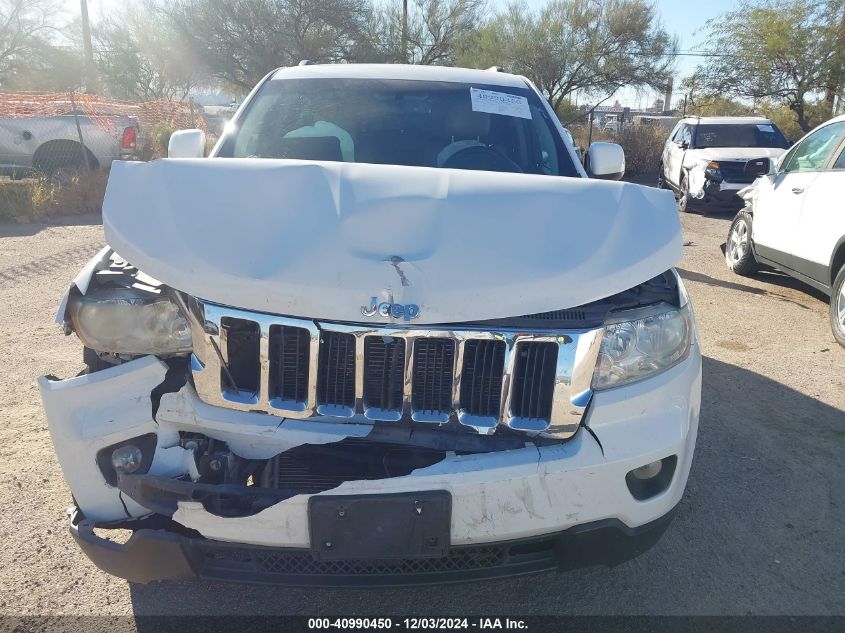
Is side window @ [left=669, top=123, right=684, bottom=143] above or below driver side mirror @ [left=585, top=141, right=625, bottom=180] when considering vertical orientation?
below

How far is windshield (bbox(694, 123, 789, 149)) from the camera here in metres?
13.0

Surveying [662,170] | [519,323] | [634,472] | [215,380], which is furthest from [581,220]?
[662,170]

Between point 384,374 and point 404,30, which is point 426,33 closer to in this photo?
point 404,30

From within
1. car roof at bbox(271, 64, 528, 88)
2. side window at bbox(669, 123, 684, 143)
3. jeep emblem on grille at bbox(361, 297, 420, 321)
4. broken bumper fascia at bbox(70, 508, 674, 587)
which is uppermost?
car roof at bbox(271, 64, 528, 88)

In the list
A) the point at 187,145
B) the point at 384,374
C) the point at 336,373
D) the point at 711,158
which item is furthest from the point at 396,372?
the point at 711,158

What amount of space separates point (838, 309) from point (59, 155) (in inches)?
479

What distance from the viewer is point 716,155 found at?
40.1ft

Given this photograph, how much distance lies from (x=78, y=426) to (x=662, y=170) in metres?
14.7

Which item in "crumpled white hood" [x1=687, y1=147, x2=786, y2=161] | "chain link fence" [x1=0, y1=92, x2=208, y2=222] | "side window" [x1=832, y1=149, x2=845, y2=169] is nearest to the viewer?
"side window" [x1=832, y1=149, x2=845, y2=169]

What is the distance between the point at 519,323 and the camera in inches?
76.7

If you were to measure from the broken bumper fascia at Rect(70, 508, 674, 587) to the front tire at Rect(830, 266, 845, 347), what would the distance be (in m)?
4.18

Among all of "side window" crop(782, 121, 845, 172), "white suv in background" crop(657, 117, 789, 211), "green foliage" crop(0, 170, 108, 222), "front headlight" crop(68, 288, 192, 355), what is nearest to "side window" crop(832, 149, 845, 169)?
"side window" crop(782, 121, 845, 172)

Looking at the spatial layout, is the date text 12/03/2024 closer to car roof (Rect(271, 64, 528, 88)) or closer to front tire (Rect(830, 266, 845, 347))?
car roof (Rect(271, 64, 528, 88))

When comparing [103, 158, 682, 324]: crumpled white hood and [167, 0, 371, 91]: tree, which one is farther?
[167, 0, 371, 91]: tree
